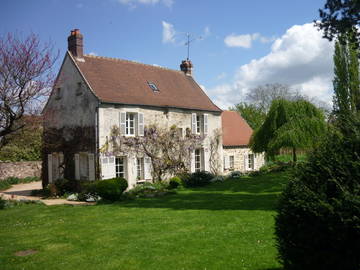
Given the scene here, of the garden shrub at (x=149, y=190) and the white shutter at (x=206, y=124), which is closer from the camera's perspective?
the garden shrub at (x=149, y=190)

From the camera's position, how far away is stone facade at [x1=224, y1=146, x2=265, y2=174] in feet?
76.9

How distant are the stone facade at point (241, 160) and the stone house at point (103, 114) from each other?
2442 mm

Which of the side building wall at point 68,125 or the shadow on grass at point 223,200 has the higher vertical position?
the side building wall at point 68,125

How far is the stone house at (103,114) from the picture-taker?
16922 millimetres

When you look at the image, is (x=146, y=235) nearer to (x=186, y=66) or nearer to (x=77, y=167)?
(x=77, y=167)

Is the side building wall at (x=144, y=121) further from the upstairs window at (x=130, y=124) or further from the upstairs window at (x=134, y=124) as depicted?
the upstairs window at (x=130, y=124)

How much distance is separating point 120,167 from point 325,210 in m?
14.8

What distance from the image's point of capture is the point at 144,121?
18406 millimetres

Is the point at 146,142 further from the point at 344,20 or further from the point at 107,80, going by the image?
the point at 344,20

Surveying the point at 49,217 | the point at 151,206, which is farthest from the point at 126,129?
the point at 49,217

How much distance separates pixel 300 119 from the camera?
21.4 meters

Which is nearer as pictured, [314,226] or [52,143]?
[314,226]

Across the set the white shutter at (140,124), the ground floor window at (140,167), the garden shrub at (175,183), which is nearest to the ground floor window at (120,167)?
the ground floor window at (140,167)

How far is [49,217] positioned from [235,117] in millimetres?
18953
